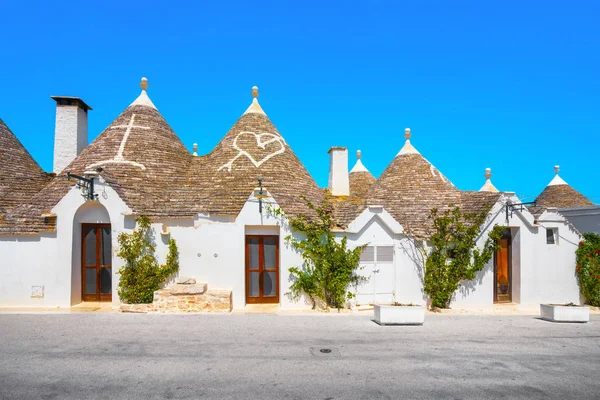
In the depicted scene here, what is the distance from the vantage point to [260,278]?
1223 cm

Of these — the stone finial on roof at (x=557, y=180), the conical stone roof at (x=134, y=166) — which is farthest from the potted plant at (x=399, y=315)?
the stone finial on roof at (x=557, y=180)

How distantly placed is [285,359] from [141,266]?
665 centimetres

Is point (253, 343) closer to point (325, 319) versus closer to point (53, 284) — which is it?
point (325, 319)

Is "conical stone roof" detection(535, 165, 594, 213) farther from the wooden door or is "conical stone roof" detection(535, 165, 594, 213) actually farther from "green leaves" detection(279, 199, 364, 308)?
"green leaves" detection(279, 199, 364, 308)

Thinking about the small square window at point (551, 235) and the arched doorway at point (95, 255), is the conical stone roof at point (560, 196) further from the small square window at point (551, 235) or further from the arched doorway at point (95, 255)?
the arched doorway at point (95, 255)

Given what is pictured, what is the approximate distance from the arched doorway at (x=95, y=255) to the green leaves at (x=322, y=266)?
19.9 feet

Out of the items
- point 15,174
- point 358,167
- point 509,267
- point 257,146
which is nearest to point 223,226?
point 257,146

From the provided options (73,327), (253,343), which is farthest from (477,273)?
(73,327)

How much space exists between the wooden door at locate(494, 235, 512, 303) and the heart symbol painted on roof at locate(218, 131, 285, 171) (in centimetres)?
933

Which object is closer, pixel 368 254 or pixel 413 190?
pixel 368 254

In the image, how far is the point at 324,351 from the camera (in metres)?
7.34

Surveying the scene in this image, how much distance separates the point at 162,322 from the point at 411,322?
651 cm

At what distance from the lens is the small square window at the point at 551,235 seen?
13828 millimetres

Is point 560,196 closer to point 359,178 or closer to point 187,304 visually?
point 359,178
